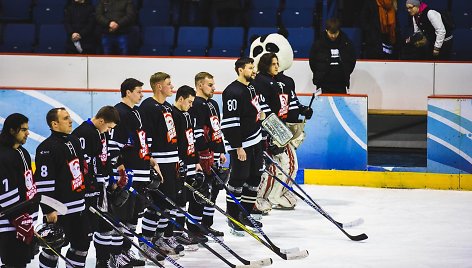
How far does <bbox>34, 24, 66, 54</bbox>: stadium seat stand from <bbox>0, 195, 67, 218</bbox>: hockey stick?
285 inches

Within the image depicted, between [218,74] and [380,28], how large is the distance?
1.91 m

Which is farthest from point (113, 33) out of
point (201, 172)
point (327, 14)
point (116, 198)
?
point (116, 198)

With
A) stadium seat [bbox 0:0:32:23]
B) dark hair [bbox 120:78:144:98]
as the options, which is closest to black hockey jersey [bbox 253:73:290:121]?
dark hair [bbox 120:78:144:98]

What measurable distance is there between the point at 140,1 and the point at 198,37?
3.70 ft

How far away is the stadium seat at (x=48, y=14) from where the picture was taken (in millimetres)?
13758

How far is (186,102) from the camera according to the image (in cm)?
823

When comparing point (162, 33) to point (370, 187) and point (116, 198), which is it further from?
point (116, 198)

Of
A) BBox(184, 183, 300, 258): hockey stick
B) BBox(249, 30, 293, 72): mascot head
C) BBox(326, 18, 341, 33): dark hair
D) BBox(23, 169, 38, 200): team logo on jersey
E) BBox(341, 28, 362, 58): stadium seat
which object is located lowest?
BBox(184, 183, 300, 258): hockey stick

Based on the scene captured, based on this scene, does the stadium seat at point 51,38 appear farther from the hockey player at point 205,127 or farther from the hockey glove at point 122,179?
the hockey glove at point 122,179

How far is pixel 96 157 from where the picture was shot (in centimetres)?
720

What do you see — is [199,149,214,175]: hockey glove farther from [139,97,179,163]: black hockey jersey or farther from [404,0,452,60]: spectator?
[404,0,452,60]: spectator

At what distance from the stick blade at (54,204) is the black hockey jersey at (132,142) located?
119cm

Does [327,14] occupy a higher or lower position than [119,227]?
higher

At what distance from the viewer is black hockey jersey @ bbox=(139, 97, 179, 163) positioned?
7961 mm
